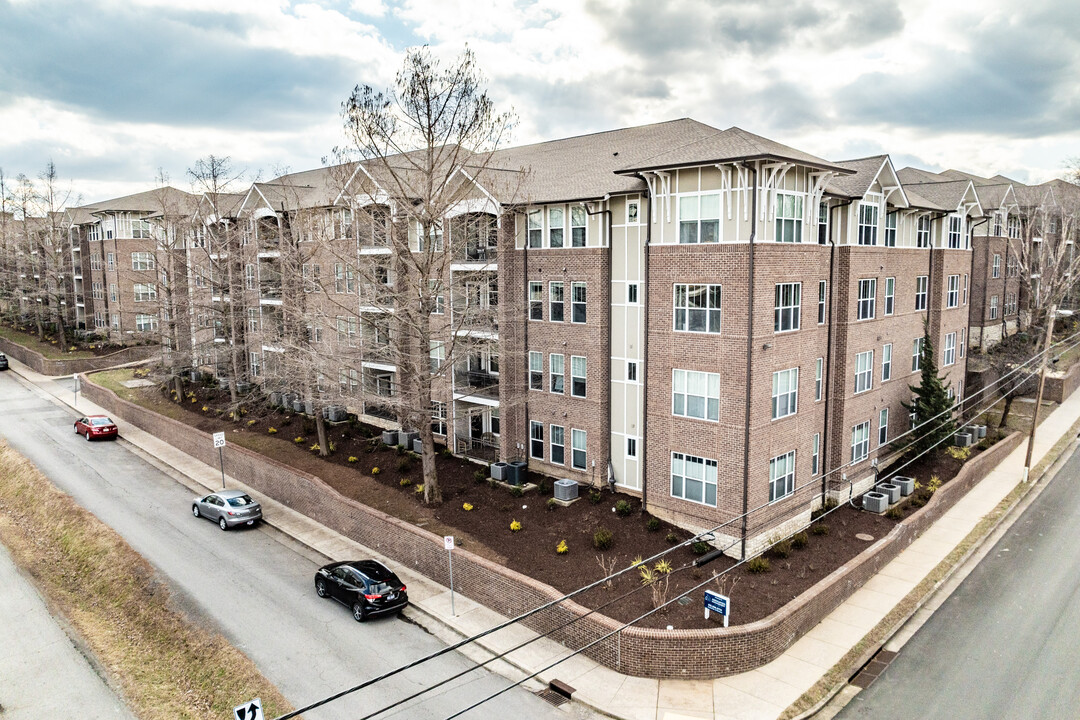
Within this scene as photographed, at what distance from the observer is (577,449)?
26.1 metres

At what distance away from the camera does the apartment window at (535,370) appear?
89.0 feet

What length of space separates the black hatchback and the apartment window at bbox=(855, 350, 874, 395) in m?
19.6

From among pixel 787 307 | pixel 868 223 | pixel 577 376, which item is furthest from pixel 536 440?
pixel 868 223

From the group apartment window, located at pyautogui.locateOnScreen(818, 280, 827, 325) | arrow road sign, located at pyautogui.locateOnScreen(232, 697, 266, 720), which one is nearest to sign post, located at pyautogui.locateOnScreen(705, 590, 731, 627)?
arrow road sign, located at pyautogui.locateOnScreen(232, 697, 266, 720)

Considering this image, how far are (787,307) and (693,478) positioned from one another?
6.36 metres

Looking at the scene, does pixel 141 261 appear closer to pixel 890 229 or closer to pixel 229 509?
pixel 229 509

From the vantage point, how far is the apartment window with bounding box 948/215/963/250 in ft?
108

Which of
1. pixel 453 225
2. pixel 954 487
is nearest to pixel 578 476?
pixel 453 225

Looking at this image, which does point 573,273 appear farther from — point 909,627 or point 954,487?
point 954,487

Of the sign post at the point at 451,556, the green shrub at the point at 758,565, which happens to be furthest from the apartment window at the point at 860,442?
the sign post at the point at 451,556

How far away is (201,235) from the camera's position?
44469mm

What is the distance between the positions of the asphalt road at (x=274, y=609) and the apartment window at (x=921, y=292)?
26501mm

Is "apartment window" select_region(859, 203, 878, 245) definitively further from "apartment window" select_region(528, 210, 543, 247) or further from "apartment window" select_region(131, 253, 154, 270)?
"apartment window" select_region(131, 253, 154, 270)

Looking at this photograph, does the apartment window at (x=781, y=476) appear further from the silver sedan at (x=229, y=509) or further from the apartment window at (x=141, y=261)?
the apartment window at (x=141, y=261)
